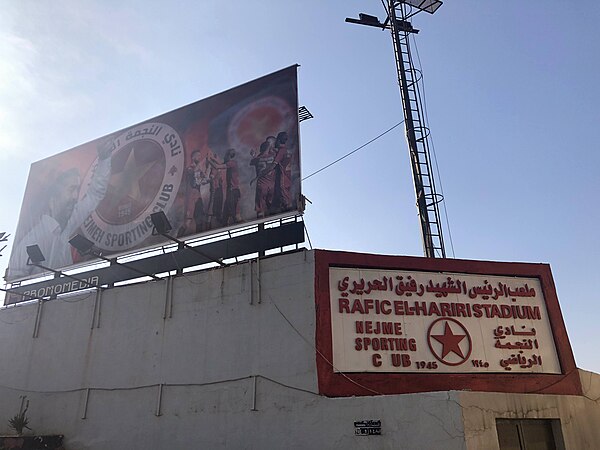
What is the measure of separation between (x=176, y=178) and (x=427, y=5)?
14.1m

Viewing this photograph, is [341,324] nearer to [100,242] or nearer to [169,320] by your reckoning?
[169,320]

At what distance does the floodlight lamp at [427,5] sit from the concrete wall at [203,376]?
15.1 m

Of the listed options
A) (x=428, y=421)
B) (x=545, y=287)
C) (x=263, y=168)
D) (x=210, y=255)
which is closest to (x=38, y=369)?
(x=210, y=255)

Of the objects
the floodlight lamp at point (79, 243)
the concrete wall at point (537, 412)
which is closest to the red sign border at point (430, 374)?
the concrete wall at point (537, 412)

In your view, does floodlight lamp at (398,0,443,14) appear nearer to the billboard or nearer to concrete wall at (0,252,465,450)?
the billboard

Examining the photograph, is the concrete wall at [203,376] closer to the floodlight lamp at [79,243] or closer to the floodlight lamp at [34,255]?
the floodlight lamp at [79,243]

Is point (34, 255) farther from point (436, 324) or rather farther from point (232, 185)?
point (436, 324)

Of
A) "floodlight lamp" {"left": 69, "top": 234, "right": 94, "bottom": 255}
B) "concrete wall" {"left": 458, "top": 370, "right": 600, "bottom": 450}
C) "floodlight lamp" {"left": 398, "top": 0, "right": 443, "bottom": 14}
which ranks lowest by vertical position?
"concrete wall" {"left": 458, "top": 370, "right": 600, "bottom": 450}

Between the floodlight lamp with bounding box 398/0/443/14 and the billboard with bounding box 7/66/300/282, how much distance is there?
32.0ft

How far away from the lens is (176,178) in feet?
52.5

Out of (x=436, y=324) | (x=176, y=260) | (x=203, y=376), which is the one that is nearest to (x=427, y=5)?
(x=436, y=324)

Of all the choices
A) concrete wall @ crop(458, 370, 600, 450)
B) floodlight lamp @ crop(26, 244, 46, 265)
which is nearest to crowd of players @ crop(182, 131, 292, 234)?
floodlight lamp @ crop(26, 244, 46, 265)

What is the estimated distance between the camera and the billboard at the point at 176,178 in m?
14.4

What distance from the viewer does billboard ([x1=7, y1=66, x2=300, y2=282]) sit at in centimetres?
1445
